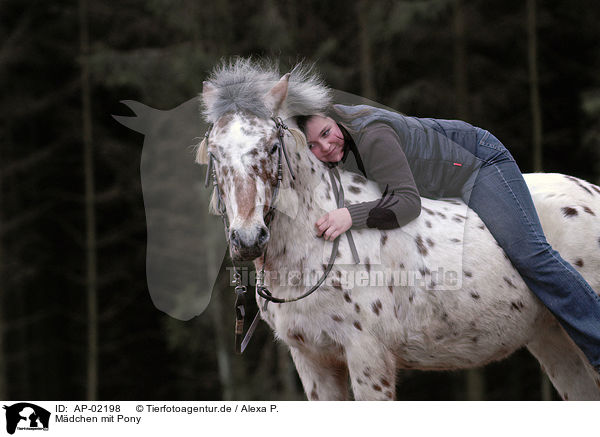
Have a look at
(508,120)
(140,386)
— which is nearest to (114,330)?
(140,386)

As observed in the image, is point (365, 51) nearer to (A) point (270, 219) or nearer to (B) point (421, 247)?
Result: (B) point (421, 247)

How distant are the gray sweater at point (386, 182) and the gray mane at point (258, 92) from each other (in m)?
0.31

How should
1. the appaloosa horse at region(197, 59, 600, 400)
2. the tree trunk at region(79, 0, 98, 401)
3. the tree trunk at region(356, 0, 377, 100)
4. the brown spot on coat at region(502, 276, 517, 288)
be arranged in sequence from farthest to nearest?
the tree trunk at region(79, 0, 98, 401) → the tree trunk at region(356, 0, 377, 100) → the brown spot on coat at region(502, 276, 517, 288) → the appaloosa horse at region(197, 59, 600, 400)

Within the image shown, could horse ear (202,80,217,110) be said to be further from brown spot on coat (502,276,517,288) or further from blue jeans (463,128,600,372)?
brown spot on coat (502,276,517,288)

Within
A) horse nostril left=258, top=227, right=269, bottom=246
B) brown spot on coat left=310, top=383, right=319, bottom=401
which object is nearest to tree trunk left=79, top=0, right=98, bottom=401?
brown spot on coat left=310, top=383, right=319, bottom=401

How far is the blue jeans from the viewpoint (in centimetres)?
339

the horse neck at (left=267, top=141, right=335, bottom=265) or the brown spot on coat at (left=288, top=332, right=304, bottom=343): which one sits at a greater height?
the horse neck at (left=267, top=141, right=335, bottom=265)

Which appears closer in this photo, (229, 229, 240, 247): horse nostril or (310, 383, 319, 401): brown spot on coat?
(229, 229, 240, 247): horse nostril

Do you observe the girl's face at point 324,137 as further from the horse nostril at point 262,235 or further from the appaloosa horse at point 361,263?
the horse nostril at point 262,235

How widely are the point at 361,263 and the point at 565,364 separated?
1.62 meters

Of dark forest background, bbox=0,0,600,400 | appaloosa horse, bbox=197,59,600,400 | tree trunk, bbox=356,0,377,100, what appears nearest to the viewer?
appaloosa horse, bbox=197,59,600,400
